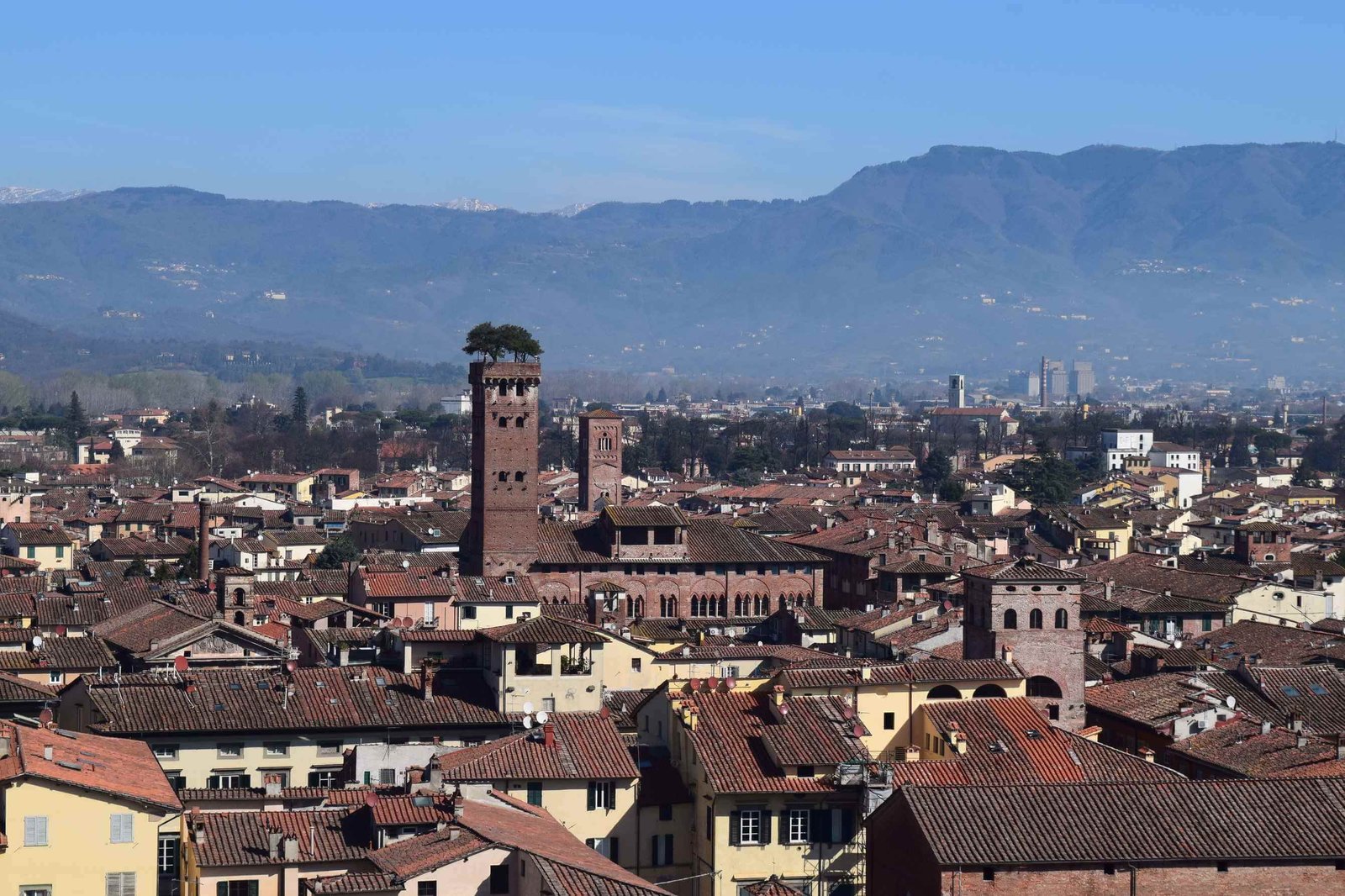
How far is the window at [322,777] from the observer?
28.4 m

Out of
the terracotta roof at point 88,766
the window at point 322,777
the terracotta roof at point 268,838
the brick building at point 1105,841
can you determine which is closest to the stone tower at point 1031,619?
the window at point 322,777

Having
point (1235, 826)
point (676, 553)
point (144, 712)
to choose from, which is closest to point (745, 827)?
point (1235, 826)

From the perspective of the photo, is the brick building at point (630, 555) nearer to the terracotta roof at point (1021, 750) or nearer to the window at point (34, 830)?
the terracotta roof at point (1021, 750)

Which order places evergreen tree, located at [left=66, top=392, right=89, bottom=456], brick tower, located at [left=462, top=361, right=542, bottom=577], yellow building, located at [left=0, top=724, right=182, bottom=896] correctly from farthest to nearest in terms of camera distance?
evergreen tree, located at [left=66, top=392, right=89, bottom=456], brick tower, located at [left=462, top=361, right=542, bottom=577], yellow building, located at [left=0, top=724, right=182, bottom=896]

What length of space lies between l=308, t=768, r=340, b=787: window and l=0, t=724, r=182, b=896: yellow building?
639cm

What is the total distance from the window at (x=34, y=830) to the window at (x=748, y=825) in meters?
7.21

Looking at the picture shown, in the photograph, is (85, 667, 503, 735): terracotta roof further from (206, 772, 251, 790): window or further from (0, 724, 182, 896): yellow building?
(0, 724, 182, 896): yellow building

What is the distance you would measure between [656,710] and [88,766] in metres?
8.05

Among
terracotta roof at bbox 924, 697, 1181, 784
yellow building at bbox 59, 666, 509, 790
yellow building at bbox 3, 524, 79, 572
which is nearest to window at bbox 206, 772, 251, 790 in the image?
yellow building at bbox 59, 666, 509, 790

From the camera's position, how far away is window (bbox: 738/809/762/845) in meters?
24.3

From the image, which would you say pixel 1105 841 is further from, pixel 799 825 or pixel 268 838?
pixel 268 838

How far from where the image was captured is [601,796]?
25.2m

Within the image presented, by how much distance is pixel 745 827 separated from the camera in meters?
24.4

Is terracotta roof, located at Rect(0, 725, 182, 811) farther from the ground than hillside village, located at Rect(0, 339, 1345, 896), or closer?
farther from the ground
